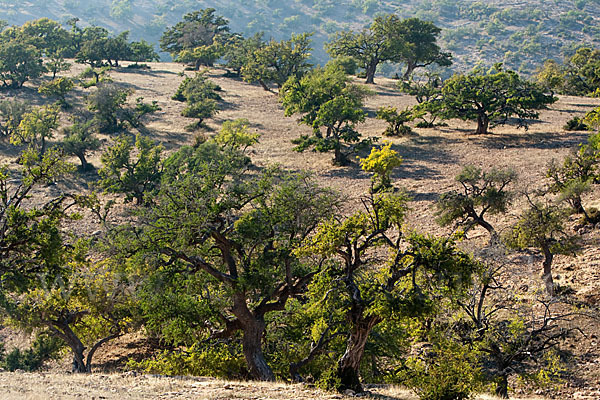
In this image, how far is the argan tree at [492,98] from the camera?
32938 millimetres

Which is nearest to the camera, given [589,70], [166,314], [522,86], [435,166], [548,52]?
[166,314]

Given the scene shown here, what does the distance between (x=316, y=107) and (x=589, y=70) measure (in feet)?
102

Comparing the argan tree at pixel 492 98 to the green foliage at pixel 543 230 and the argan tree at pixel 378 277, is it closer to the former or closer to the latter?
the green foliage at pixel 543 230

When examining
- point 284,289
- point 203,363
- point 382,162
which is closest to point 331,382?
point 284,289

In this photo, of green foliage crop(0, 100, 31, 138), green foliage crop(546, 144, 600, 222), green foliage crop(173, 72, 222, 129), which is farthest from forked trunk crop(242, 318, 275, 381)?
green foliage crop(173, 72, 222, 129)

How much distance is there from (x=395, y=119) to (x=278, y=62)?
766 inches

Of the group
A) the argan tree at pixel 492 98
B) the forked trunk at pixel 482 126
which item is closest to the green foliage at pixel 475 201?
the argan tree at pixel 492 98

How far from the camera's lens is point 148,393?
1042cm

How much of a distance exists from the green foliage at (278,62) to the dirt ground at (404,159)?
1467 mm

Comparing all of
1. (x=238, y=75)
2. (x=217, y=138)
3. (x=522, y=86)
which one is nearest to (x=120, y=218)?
(x=217, y=138)

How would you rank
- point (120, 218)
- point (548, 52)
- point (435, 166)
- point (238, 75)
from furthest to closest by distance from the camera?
point (548, 52)
point (238, 75)
point (435, 166)
point (120, 218)

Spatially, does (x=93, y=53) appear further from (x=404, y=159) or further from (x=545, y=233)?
(x=545, y=233)

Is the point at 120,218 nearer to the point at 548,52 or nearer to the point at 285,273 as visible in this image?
the point at 285,273

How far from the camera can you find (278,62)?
5244 cm
